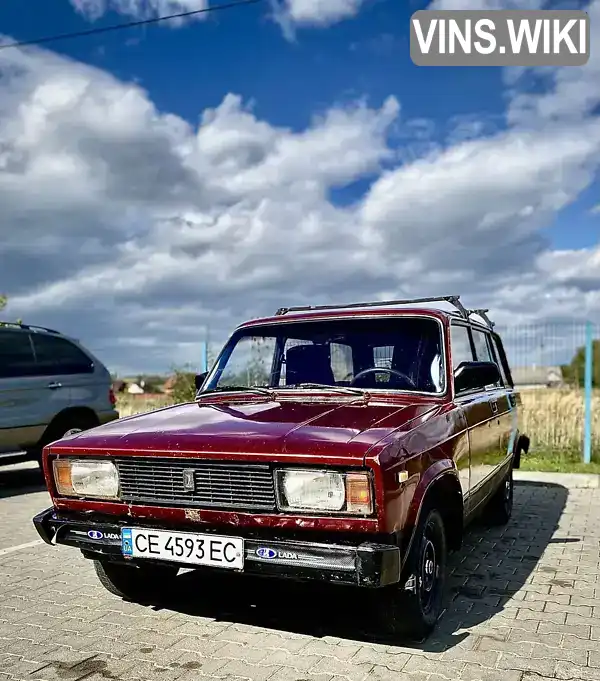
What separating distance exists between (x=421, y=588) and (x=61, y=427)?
255 inches

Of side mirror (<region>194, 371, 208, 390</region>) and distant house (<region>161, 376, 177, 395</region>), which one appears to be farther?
distant house (<region>161, 376, 177, 395</region>)

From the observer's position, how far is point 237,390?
15.7 feet

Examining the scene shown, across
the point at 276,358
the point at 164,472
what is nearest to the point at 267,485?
the point at 164,472

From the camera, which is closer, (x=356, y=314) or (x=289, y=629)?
(x=289, y=629)

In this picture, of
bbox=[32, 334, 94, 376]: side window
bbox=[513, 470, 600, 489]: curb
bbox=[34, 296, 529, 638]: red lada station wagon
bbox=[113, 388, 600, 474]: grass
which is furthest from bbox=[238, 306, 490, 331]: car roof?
bbox=[113, 388, 600, 474]: grass

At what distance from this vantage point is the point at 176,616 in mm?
4098

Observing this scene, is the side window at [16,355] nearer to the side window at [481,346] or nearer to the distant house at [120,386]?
the side window at [481,346]

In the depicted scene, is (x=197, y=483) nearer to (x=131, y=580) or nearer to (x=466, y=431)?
(x=131, y=580)

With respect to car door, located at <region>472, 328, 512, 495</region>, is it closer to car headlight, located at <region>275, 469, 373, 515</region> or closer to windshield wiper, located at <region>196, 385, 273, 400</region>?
windshield wiper, located at <region>196, 385, 273, 400</region>

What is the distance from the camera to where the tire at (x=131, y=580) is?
4.24m

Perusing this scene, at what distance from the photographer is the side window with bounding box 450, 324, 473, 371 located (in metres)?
4.68

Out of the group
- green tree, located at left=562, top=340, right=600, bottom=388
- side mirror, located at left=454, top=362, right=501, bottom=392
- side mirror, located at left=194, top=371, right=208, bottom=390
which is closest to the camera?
side mirror, located at left=454, top=362, right=501, bottom=392

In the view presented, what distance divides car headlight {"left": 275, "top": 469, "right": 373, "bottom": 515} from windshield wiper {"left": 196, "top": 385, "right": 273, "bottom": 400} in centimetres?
129

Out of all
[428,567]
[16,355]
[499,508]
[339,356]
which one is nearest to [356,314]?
[339,356]
